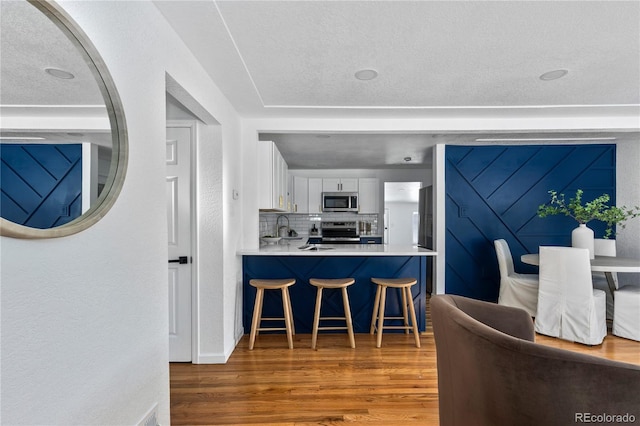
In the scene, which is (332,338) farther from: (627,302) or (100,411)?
(627,302)

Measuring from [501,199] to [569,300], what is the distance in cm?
174

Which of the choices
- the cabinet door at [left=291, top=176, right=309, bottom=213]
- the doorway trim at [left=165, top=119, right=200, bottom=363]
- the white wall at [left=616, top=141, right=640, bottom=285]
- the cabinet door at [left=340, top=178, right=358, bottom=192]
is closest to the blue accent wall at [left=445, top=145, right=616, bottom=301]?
the white wall at [left=616, top=141, right=640, bottom=285]

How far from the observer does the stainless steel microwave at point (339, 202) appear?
614 centimetres

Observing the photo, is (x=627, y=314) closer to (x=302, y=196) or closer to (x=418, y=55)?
(x=418, y=55)

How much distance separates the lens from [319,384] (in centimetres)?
238

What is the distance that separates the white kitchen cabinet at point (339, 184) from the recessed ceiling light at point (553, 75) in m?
4.01

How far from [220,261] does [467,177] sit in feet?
12.0

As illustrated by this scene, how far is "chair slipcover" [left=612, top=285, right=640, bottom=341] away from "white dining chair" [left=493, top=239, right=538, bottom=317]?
27.7 inches

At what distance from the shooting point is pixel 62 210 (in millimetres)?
931

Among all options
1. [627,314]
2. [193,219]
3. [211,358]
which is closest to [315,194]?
[193,219]

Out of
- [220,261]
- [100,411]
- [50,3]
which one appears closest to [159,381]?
[100,411]

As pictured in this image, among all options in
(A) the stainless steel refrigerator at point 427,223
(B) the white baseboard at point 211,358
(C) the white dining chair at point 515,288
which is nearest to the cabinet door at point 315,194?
(A) the stainless steel refrigerator at point 427,223

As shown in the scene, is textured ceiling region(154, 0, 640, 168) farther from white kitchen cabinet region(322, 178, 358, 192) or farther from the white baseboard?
white kitchen cabinet region(322, 178, 358, 192)

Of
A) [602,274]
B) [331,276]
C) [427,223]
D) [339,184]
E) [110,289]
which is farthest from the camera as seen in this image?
[339,184]
